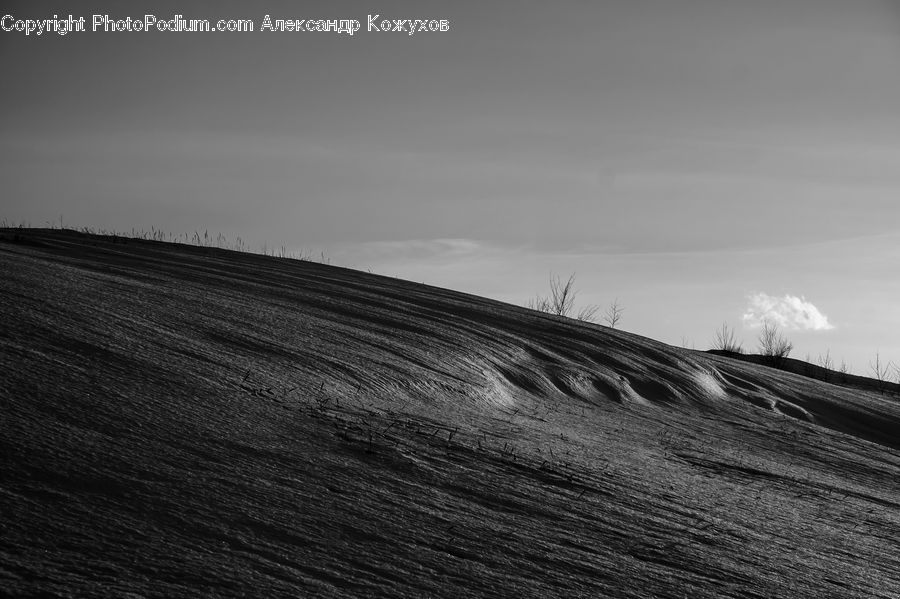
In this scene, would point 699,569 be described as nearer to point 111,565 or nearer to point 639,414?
point 111,565

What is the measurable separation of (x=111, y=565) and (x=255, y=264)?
14.2 ft

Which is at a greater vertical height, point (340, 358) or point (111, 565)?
point (340, 358)

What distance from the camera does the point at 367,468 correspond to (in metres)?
1.80

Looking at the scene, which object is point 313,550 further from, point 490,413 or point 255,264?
→ point 255,264

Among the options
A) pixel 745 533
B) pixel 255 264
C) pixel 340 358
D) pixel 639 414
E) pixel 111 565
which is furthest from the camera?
pixel 255 264

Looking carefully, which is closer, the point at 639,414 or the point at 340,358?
the point at 340,358

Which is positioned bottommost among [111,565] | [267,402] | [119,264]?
[111,565]

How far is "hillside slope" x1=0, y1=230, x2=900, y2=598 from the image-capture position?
1313mm

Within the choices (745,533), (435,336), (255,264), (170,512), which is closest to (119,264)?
(255,264)

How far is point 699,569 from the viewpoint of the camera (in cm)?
162

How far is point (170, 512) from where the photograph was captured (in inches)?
54.4

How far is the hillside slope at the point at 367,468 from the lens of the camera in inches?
51.7

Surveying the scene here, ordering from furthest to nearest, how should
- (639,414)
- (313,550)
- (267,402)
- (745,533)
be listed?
(639,414) < (267,402) < (745,533) < (313,550)

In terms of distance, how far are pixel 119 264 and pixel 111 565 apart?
11.2ft
